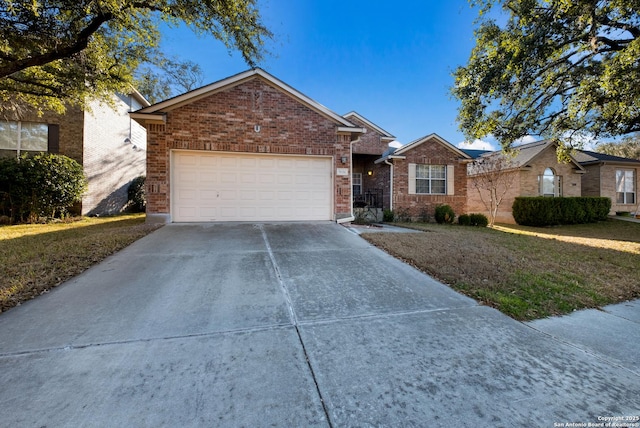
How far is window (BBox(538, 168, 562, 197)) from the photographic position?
54.6 feet

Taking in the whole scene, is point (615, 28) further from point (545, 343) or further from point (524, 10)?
point (545, 343)

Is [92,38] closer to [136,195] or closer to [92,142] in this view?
[92,142]

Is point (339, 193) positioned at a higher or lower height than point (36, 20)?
lower

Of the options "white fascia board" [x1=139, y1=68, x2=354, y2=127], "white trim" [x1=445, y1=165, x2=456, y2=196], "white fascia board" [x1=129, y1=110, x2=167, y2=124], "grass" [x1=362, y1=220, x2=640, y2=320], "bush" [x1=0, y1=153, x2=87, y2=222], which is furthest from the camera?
"white trim" [x1=445, y1=165, x2=456, y2=196]

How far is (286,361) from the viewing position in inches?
88.7

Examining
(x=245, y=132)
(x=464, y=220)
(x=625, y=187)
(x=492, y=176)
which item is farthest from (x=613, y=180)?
(x=245, y=132)

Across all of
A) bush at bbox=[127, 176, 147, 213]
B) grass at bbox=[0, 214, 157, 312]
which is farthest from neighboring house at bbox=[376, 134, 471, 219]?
bush at bbox=[127, 176, 147, 213]

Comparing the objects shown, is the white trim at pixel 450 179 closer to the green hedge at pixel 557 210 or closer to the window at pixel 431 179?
the window at pixel 431 179

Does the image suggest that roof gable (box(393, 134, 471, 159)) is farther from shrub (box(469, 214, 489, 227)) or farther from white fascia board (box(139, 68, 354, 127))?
white fascia board (box(139, 68, 354, 127))

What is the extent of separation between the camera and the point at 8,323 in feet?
9.16

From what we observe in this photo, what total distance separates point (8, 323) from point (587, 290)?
7.64m

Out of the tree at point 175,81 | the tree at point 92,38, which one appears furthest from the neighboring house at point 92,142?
the tree at point 175,81

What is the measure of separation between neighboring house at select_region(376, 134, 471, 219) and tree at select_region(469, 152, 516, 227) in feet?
5.86

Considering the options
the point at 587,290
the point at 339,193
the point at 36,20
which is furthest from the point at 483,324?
the point at 36,20
